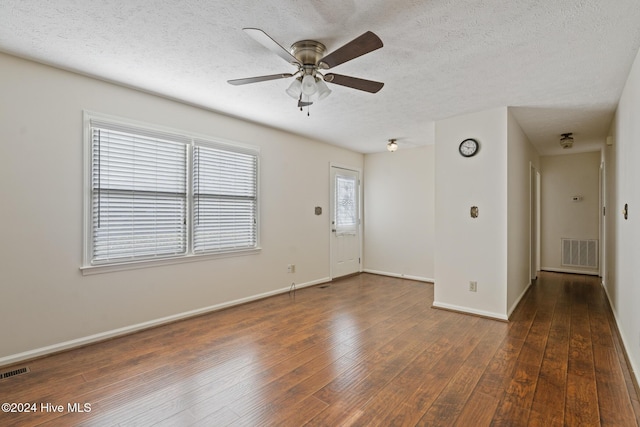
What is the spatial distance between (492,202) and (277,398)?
10.00 ft

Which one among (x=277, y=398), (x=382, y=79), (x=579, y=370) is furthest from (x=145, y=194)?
(x=579, y=370)

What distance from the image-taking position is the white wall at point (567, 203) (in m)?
6.14

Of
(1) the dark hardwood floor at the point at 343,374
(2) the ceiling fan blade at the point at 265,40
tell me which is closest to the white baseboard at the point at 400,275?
(1) the dark hardwood floor at the point at 343,374

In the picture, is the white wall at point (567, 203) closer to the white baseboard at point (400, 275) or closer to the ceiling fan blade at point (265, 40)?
the white baseboard at point (400, 275)

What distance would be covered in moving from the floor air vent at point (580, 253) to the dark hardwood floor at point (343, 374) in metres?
3.04

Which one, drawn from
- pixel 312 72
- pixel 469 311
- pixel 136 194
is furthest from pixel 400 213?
pixel 136 194

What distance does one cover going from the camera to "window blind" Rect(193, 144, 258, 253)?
373cm

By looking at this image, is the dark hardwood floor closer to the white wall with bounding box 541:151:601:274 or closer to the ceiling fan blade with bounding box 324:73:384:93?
the ceiling fan blade with bounding box 324:73:384:93

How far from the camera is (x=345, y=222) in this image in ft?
19.6

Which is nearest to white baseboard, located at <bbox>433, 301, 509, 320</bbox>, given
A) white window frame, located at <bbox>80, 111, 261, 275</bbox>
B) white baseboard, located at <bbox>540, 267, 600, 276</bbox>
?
white window frame, located at <bbox>80, 111, 261, 275</bbox>

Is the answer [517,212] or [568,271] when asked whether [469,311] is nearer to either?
[517,212]

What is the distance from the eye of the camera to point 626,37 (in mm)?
2135

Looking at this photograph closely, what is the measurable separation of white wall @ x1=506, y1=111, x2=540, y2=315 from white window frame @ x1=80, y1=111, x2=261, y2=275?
3155 millimetres

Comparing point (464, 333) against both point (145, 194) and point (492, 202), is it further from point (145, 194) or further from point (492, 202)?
point (145, 194)
